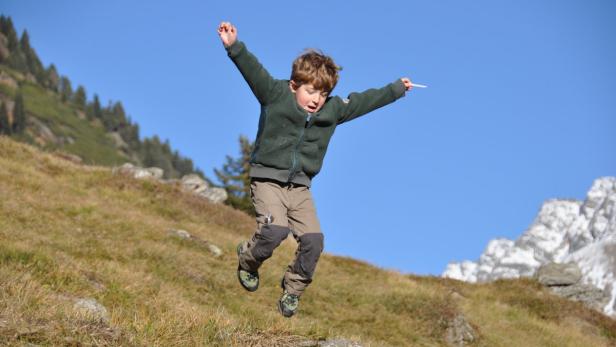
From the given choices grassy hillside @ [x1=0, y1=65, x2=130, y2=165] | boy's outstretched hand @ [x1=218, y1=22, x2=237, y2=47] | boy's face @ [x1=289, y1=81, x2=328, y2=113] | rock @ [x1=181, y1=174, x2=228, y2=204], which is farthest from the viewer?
grassy hillside @ [x1=0, y1=65, x2=130, y2=165]

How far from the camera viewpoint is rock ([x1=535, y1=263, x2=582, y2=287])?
25.2 metres

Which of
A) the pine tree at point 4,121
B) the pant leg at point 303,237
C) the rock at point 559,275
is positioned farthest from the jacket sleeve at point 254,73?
the pine tree at point 4,121

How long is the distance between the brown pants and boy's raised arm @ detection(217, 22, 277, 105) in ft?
3.38

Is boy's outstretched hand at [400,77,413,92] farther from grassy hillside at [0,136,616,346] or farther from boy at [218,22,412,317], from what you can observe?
grassy hillside at [0,136,616,346]

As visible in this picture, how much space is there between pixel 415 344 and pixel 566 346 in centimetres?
553

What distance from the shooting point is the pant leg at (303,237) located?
21.8ft

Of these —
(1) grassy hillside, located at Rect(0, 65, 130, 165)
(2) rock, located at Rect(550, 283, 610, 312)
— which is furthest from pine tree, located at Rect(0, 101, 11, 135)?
(2) rock, located at Rect(550, 283, 610, 312)

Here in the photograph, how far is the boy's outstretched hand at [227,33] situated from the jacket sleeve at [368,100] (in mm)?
1582

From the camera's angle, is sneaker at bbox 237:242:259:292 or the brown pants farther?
sneaker at bbox 237:242:259:292

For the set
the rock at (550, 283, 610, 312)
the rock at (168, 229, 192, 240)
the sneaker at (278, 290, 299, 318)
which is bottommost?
the sneaker at (278, 290, 299, 318)

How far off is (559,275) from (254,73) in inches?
900

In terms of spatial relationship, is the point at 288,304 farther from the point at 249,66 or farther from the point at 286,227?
the point at 249,66

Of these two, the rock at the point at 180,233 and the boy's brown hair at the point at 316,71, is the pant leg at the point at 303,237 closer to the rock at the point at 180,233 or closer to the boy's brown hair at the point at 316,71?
the boy's brown hair at the point at 316,71

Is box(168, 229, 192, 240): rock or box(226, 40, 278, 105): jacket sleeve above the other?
box(168, 229, 192, 240): rock
